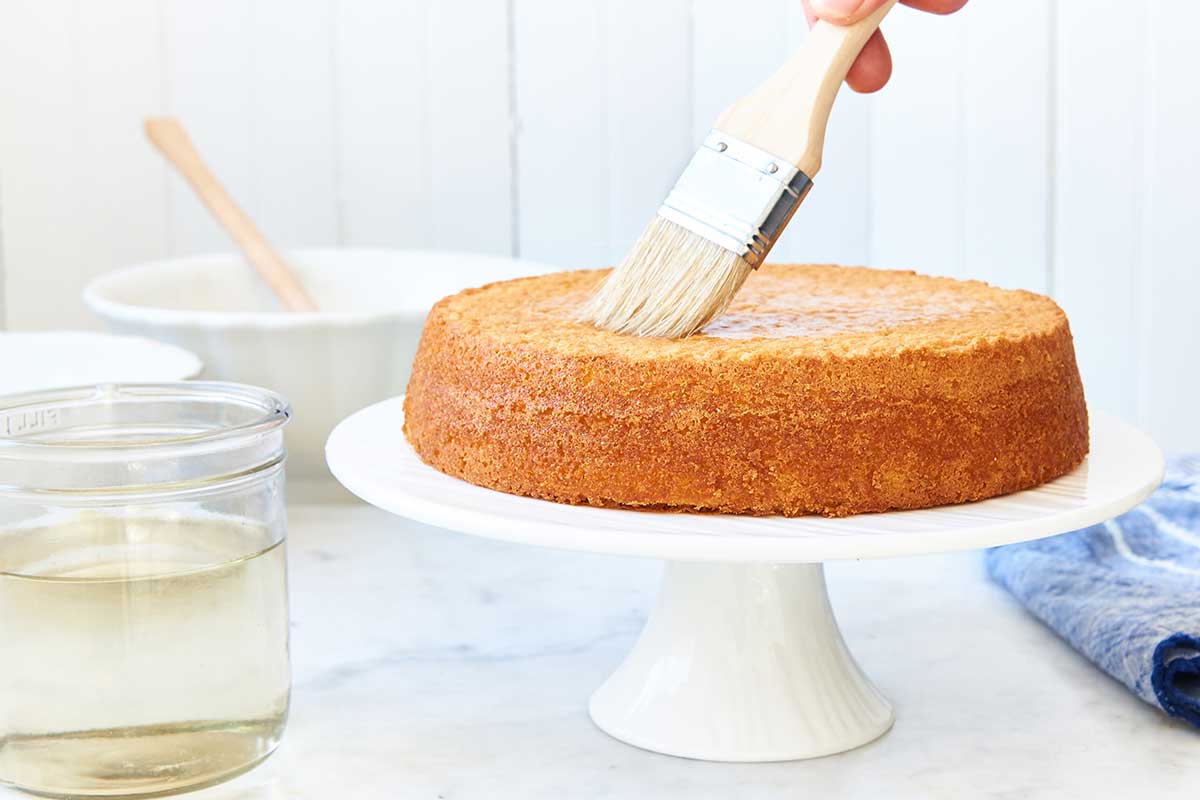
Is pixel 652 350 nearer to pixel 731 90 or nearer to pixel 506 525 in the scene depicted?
pixel 506 525

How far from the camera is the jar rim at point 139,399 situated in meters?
0.72

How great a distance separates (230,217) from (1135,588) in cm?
88

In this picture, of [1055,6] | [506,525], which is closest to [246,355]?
[506,525]

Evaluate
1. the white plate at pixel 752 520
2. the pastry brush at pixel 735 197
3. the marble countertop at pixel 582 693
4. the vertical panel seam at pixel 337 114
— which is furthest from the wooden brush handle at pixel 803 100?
the vertical panel seam at pixel 337 114

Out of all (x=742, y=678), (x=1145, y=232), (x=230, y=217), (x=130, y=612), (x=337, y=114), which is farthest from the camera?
(x=337, y=114)

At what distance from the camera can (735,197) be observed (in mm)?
802

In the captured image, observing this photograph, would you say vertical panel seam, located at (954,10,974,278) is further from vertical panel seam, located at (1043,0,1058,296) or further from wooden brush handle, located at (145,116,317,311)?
wooden brush handle, located at (145,116,317,311)

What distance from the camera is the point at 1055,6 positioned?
155cm

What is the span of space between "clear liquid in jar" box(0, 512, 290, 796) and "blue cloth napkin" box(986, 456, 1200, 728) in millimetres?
501

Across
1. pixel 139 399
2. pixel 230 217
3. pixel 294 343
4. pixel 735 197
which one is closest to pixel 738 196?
pixel 735 197

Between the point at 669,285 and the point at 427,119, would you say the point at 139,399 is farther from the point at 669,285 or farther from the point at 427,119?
the point at 427,119

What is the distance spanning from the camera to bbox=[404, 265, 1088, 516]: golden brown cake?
0.73m

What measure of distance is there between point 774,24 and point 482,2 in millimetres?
319

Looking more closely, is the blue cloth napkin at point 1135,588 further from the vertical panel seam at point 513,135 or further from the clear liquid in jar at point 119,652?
the vertical panel seam at point 513,135
